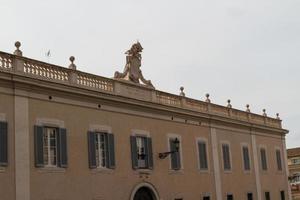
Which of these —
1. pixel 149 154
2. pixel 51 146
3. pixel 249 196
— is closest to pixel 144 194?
pixel 149 154

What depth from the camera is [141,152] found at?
24484 mm

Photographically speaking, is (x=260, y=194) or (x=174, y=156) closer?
(x=174, y=156)

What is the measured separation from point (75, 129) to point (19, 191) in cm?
369

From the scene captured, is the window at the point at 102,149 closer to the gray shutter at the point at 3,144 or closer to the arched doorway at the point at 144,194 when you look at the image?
the arched doorway at the point at 144,194

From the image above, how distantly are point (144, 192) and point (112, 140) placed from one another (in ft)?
10.8

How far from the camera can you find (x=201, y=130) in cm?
2917

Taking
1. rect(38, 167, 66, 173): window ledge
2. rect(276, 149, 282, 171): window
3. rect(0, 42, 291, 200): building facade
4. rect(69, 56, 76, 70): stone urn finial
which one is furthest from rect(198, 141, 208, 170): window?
rect(276, 149, 282, 171): window

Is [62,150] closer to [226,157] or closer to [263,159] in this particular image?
[226,157]

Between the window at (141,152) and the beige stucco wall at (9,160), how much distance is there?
262 inches

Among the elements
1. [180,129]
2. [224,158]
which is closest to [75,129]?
[180,129]

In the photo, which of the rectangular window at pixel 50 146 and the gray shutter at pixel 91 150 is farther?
the gray shutter at pixel 91 150

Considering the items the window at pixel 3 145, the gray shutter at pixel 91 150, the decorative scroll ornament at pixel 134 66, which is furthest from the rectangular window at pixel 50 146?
the decorative scroll ornament at pixel 134 66

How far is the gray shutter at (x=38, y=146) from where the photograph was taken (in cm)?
1903

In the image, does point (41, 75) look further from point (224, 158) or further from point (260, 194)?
point (260, 194)
